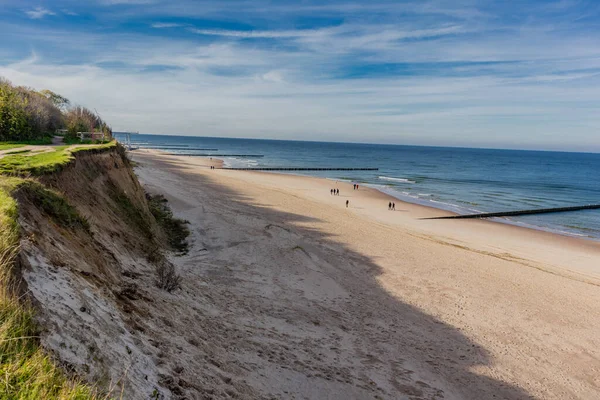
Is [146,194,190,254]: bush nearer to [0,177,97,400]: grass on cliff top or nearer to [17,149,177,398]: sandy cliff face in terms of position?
[17,149,177,398]: sandy cliff face

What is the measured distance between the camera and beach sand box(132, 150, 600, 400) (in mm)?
8031

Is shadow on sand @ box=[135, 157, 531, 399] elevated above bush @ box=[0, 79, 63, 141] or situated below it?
below

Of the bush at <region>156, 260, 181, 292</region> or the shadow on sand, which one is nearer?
the shadow on sand

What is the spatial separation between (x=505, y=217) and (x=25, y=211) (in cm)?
4245

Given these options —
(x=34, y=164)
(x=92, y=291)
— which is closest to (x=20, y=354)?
(x=92, y=291)

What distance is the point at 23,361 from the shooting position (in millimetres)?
3393

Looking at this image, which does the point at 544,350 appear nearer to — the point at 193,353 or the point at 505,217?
the point at 193,353

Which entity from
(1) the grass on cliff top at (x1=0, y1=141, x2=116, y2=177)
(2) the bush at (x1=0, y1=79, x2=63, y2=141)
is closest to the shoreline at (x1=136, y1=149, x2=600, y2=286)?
(1) the grass on cliff top at (x1=0, y1=141, x2=116, y2=177)

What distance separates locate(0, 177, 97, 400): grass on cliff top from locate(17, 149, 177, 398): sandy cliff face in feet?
0.97

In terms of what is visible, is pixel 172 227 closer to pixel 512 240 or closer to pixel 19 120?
pixel 19 120

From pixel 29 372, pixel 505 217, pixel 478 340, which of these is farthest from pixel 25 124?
pixel 505 217

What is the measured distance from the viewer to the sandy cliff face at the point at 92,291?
436cm

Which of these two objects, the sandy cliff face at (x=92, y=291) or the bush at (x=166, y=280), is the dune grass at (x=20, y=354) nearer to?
the sandy cliff face at (x=92, y=291)

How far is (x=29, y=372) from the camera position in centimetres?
326
